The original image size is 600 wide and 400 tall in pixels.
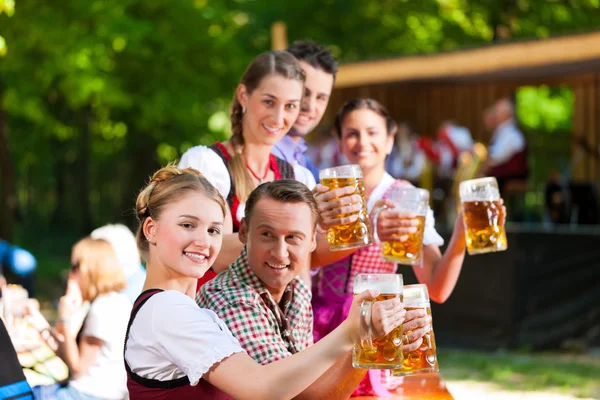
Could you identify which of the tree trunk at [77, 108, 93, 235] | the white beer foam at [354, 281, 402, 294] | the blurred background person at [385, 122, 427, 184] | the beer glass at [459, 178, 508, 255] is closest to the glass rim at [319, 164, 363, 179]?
the beer glass at [459, 178, 508, 255]

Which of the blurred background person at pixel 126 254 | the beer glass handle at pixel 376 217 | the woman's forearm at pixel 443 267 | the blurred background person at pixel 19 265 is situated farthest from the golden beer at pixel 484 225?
the blurred background person at pixel 19 265

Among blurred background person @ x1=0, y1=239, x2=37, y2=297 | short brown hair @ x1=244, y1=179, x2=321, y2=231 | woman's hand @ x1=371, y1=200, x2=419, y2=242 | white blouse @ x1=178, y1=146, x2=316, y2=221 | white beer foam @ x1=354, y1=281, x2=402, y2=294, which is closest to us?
white beer foam @ x1=354, y1=281, x2=402, y2=294

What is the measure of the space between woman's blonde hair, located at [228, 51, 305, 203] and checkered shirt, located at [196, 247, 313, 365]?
534 millimetres

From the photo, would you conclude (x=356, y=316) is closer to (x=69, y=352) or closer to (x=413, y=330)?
(x=413, y=330)

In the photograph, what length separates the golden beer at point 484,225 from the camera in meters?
2.75

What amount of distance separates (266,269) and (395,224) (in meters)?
0.48

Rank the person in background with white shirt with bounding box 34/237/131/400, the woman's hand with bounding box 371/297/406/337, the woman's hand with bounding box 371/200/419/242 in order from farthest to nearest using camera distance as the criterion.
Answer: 1. the person in background with white shirt with bounding box 34/237/131/400
2. the woman's hand with bounding box 371/200/419/242
3. the woman's hand with bounding box 371/297/406/337

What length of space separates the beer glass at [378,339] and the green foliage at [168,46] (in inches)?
380

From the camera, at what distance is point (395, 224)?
8.62 ft

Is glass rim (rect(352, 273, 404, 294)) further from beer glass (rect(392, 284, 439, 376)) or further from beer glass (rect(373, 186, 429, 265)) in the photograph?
beer glass (rect(373, 186, 429, 265))

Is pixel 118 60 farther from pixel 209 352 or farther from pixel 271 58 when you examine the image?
pixel 209 352

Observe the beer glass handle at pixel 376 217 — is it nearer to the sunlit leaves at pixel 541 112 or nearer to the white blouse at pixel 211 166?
the white blouse at pixel 211 166

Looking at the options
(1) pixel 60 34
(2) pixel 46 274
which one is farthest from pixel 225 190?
(2) pixel 46 274

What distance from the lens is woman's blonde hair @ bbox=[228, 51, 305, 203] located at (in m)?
2.83
